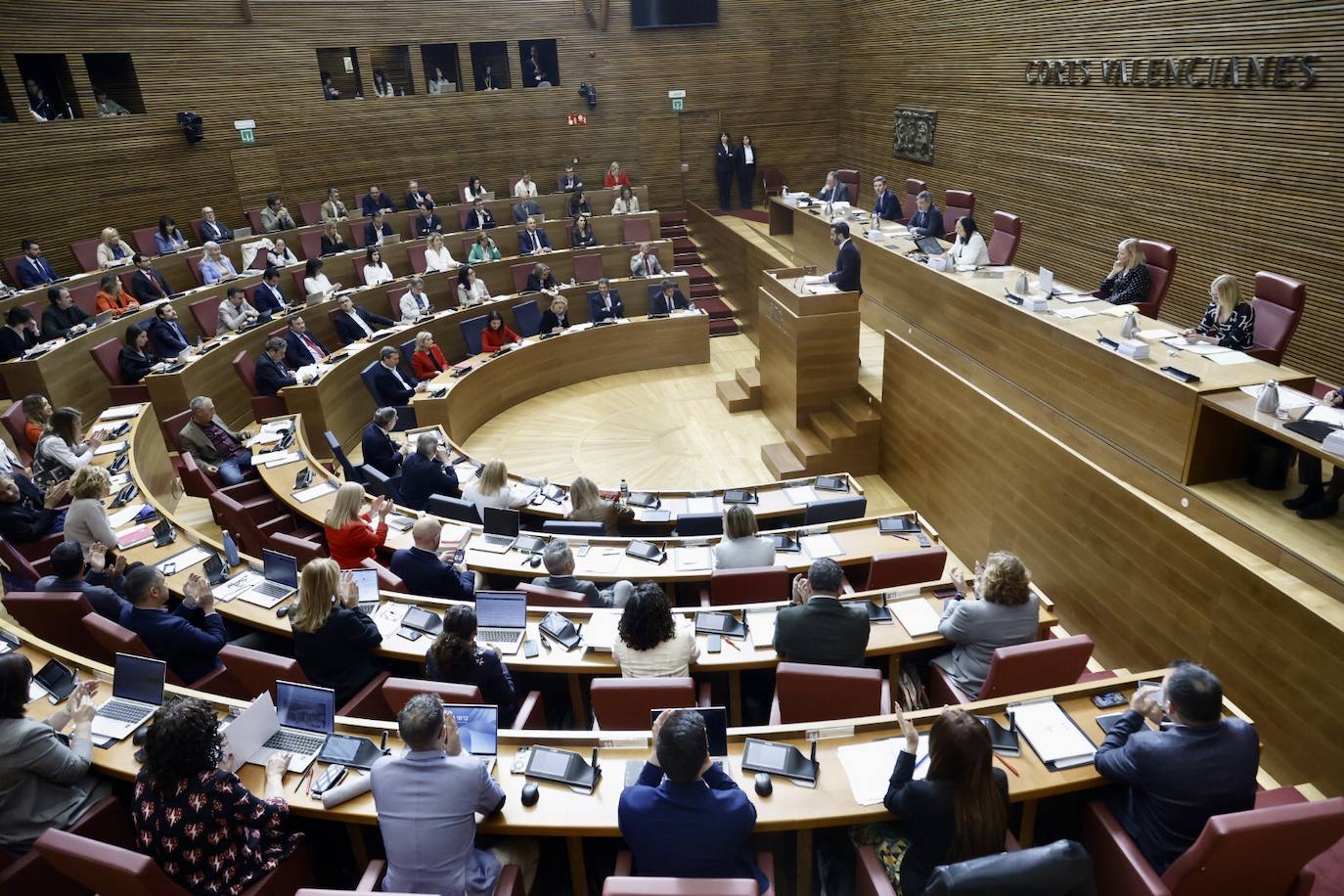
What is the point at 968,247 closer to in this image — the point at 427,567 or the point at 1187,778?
the point at 427,567

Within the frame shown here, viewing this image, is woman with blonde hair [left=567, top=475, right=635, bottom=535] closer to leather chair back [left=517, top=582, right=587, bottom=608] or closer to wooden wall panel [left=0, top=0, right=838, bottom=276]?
leather chair back [left=517, top=582, right=587, bottom=608]

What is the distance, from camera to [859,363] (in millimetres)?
8055

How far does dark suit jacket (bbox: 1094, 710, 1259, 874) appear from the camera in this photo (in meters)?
2.60

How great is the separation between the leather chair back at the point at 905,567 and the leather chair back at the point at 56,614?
3.79m

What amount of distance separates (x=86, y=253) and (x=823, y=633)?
33.6ft

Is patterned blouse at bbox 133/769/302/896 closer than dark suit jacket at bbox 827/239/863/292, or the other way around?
patterned blouse at bbox 133/769/302/896

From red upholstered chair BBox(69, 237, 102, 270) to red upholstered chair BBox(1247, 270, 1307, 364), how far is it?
1147 cm

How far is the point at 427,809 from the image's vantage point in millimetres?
2627

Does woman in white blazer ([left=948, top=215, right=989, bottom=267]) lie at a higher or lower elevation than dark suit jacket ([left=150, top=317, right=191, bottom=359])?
higher

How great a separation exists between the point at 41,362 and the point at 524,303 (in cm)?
465

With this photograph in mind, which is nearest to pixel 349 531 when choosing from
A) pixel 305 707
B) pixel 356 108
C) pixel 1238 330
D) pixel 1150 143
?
pixel 305 707

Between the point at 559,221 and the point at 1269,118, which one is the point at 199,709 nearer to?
the point at 1269,118

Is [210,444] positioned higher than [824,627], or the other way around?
[824,627]

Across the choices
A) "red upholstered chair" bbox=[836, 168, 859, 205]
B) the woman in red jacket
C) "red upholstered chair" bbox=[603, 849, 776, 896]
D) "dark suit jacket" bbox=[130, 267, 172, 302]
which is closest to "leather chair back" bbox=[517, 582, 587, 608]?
"red upholstered chair" bbox=[603, 849, 776, 896]
